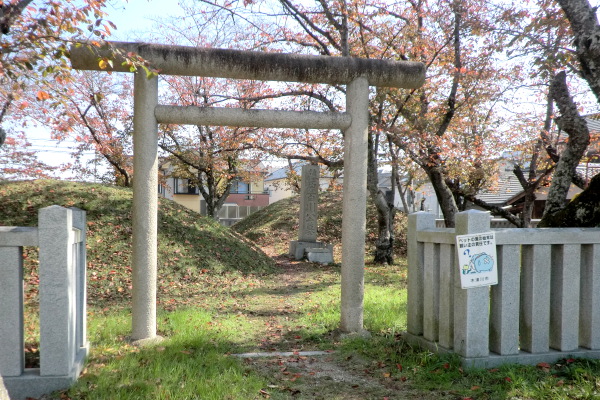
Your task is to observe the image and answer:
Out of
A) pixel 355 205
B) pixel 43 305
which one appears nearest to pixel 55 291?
pixel 43 305

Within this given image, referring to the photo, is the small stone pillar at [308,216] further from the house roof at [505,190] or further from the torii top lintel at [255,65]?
the house roof at [505,190]

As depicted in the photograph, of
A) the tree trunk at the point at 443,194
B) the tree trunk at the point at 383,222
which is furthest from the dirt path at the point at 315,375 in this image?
the tree trunk at the point at 383,222

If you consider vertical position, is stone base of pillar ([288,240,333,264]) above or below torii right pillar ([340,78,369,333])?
below

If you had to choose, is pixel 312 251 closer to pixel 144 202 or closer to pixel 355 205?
pixel 355 205

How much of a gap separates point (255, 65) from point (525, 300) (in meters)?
3.85

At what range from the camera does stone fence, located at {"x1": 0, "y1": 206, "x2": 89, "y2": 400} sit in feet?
11.6

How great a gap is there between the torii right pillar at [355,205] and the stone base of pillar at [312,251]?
8.28 metres

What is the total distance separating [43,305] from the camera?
366 centimetres

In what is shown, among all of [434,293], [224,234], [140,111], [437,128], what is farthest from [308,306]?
[437,128]

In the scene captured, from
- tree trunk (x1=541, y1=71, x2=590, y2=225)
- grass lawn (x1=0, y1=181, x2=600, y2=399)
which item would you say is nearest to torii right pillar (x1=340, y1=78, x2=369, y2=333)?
grass lawn (x1=0, y1=181, x2=600, y2=399)

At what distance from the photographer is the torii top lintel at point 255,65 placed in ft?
16.2

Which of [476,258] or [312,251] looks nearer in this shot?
[476,258]

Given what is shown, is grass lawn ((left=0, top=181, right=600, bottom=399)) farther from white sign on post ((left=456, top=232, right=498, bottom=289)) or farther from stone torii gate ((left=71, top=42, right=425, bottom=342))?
white sign on post ((left=456, top=232, right=498, bottom=289))

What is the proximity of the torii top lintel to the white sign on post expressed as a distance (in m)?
2.39
